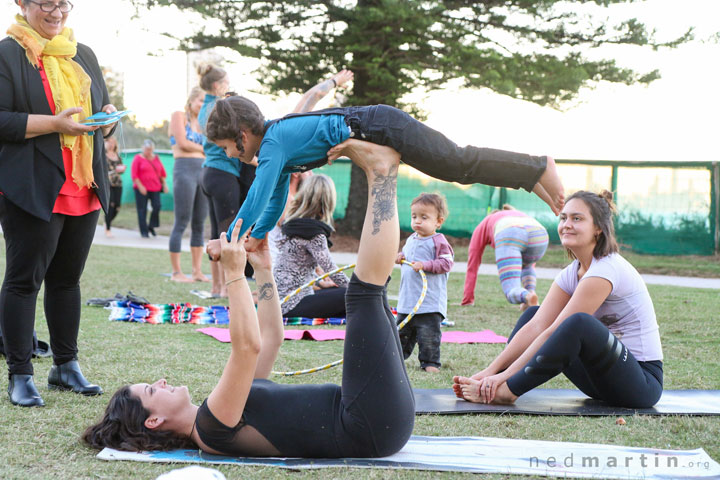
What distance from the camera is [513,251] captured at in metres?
7.72

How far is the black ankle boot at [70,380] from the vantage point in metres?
3.90

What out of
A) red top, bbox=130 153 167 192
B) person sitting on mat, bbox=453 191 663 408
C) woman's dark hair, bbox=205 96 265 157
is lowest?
person sitting on mat, bbox=453 191 663 408

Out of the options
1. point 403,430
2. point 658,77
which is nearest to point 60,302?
point 403,430

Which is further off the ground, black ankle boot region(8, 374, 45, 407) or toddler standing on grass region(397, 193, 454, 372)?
toddler standing on grass region(397, 193, 454, 372)

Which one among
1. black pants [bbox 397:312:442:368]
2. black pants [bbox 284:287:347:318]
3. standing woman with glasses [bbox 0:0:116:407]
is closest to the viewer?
standing woman with glasses [bbox 0:0:116:407]

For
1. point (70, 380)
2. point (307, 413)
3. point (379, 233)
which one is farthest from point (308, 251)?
point (307, 413)

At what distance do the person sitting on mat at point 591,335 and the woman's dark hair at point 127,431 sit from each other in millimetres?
1708

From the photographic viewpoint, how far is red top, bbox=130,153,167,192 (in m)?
→ 17.7

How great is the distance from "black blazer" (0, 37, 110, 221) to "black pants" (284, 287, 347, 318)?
11.7ft

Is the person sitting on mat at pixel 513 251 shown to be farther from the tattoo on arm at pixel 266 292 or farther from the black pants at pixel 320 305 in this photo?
the tattoo on arm at pixel 266 292

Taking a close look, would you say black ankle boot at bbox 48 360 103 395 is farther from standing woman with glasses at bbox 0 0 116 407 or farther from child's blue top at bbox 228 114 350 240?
child's blue top at bbox 228 114 350 240

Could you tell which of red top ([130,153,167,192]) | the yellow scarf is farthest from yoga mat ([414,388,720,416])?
red top ([130,153,167,192])

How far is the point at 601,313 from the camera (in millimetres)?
3908

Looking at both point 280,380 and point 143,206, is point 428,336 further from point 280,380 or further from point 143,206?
point 143,206
